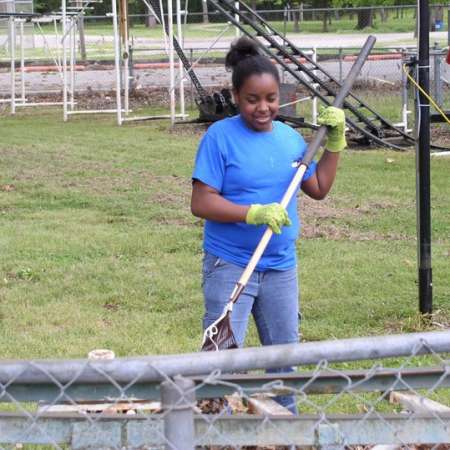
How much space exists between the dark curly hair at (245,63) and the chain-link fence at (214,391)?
158 cm

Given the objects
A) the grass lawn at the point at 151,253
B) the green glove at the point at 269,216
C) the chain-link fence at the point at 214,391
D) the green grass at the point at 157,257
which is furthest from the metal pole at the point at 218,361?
the grass lawn at the point at 151,253

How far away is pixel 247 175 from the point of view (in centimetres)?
404

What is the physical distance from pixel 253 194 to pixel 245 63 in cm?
52

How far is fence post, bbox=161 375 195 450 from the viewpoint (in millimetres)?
2426

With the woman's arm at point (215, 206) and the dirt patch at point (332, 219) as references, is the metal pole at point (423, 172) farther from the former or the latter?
the dirt patch at point (332, 219)

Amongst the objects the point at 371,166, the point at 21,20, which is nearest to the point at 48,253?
the point at 371,166

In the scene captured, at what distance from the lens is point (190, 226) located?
935 cm

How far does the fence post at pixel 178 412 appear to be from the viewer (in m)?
2.43

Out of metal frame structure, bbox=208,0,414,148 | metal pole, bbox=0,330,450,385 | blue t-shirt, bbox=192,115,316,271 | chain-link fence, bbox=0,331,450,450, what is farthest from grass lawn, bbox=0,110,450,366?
metal pole, bbox=0,330,450,385

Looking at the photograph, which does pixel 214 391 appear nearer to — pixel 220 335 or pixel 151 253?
pixel 220 335

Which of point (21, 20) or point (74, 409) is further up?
point (21, 20)

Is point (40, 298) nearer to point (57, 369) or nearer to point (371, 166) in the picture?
point (57, 369)

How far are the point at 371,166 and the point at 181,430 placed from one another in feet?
35.0

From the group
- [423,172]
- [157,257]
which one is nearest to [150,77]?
[157,257]
